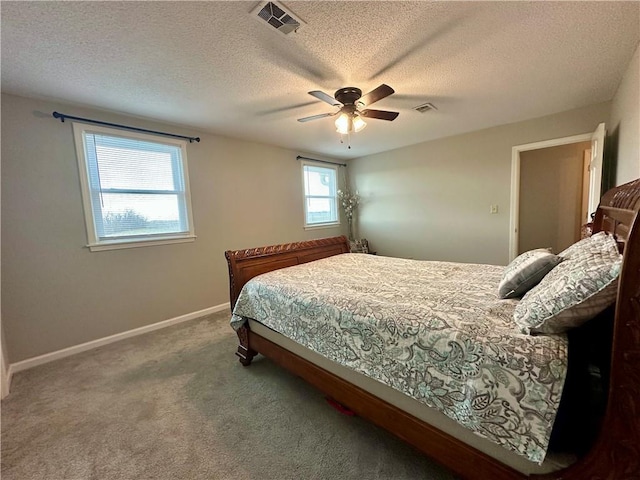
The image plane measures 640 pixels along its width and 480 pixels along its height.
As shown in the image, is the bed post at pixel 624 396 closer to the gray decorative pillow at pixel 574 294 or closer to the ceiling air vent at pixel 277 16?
the gray decorative pillow at pixel 574 294

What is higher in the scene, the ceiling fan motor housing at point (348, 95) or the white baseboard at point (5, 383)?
the ceiling fan motor housing at point (348, 95)

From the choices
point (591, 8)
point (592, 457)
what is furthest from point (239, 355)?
point (591, 8)

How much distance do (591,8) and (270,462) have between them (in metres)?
3.08

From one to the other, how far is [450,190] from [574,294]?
11.7ft

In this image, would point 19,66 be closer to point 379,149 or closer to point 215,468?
point 215,468

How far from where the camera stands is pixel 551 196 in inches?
169

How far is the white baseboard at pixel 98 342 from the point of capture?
2.34 meters

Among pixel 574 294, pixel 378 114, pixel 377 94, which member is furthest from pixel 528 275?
pixel 378 114

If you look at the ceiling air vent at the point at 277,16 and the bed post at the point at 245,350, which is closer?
the ceiling air vent at the point at 277,16

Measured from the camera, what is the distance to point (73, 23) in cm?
147

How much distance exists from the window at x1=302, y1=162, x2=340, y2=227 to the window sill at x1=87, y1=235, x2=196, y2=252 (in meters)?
2.09

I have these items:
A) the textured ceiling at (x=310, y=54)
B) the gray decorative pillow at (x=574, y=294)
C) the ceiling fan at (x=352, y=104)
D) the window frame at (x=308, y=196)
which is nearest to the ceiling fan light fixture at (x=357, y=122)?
the ceiling fan at (x=352, y=104)

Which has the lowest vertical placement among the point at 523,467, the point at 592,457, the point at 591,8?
the point at 523,467

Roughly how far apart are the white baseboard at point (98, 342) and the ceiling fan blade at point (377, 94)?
3.16 m
